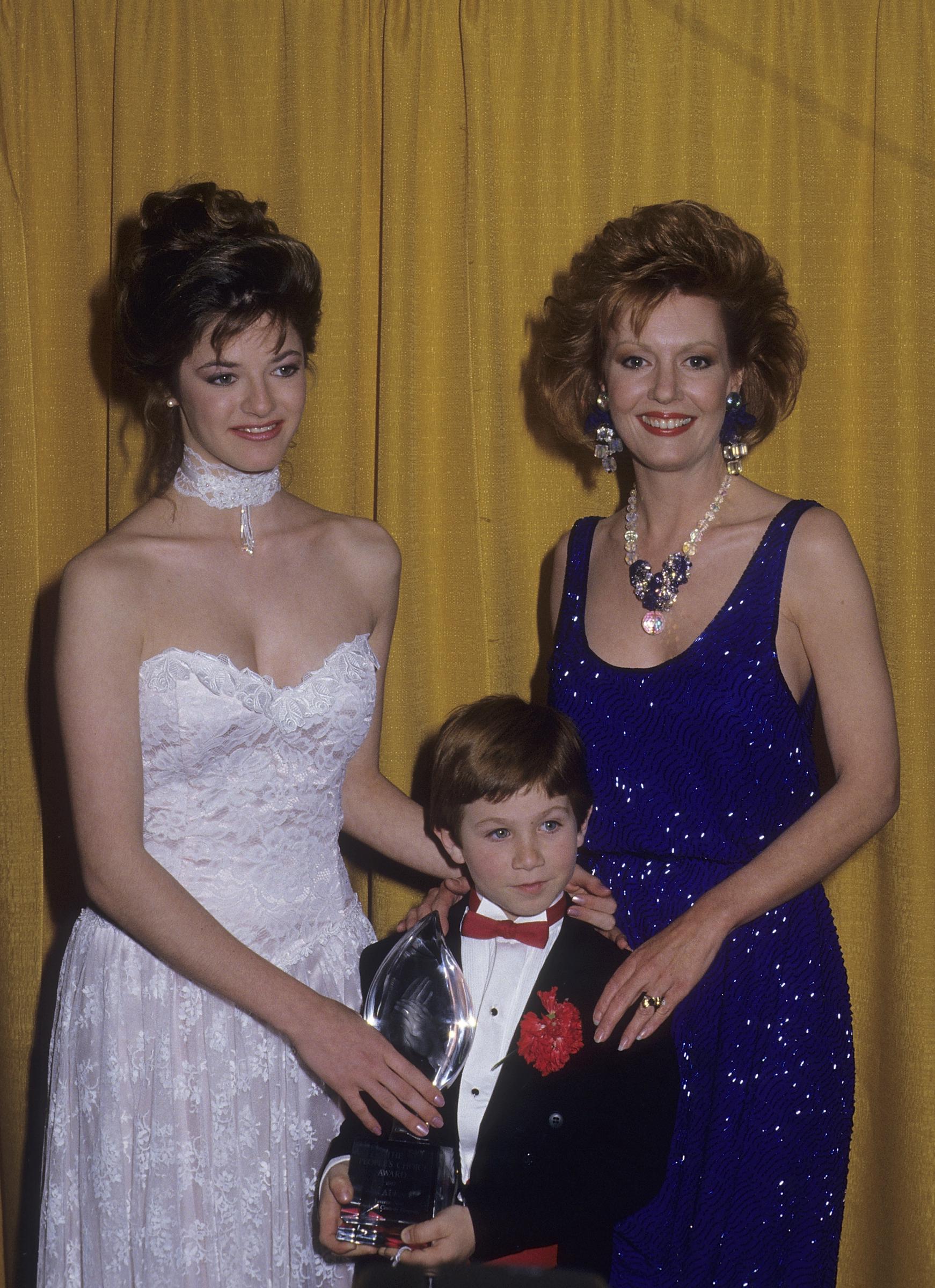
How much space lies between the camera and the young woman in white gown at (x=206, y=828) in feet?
5.27

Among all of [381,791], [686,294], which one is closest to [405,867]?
[381,791]

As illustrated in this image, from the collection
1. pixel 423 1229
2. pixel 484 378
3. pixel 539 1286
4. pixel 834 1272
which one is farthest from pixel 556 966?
pixel 484 378

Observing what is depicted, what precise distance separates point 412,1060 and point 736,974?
52cm

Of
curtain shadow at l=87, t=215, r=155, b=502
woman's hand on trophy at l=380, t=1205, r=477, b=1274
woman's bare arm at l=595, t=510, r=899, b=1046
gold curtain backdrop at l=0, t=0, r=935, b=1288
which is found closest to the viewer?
woman's hand on trophy at l=380, t=1205, r=477, b=1274

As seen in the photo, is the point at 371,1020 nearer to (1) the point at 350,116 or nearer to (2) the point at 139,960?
(2) the point at 139,960

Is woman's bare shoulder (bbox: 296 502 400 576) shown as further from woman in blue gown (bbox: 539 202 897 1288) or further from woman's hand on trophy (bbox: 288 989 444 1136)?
woman's hand on trophy (bbox: 288 989 444 1136)

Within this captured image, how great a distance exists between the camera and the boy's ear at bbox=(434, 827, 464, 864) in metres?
1.67

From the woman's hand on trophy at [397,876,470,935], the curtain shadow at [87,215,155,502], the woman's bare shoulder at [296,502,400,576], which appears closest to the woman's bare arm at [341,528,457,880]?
the woman's bare shoulder at [296,502,400,576]

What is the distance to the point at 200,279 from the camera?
1647 millimetres

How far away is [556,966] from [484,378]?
4.21 feet

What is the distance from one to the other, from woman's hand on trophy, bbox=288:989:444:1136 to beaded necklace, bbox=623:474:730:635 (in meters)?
0.73

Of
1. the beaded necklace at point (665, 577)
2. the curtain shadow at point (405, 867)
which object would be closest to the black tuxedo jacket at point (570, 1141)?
the beaded necklace at point (665, 577)

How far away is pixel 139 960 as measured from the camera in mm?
1700

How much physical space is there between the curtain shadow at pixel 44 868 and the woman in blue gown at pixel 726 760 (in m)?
1.13
